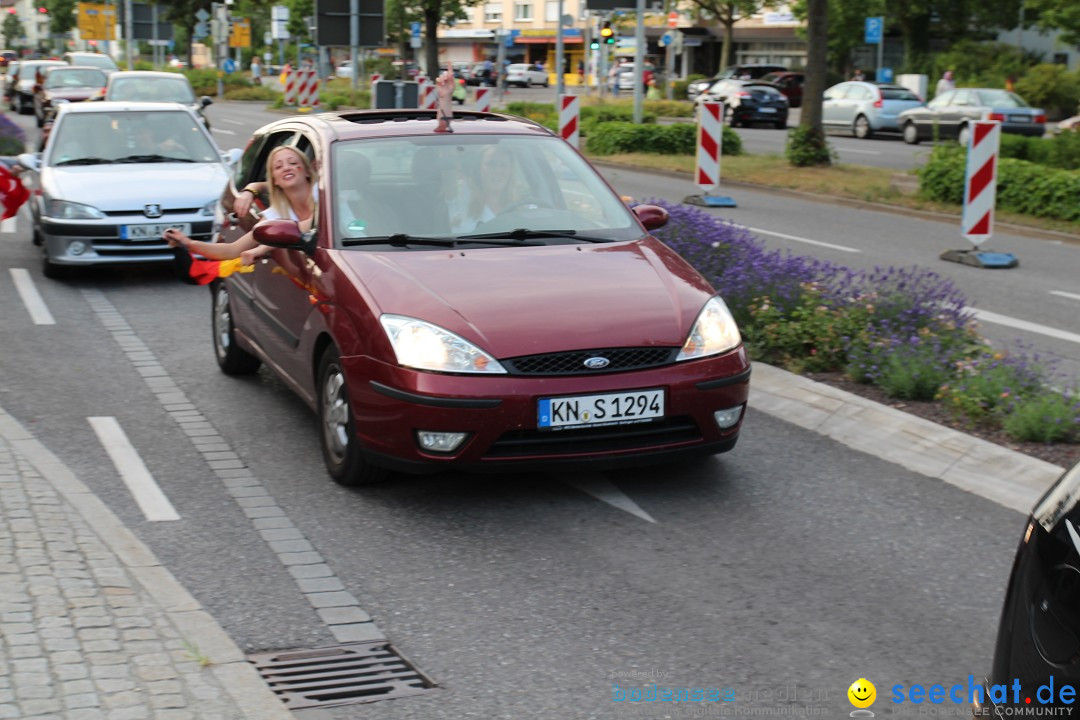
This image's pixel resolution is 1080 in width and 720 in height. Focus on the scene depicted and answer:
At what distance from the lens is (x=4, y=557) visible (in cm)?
496

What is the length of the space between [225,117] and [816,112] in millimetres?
25133

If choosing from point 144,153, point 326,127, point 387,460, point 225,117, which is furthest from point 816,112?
point 225,117

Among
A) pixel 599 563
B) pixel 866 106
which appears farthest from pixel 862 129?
pixel 599 563

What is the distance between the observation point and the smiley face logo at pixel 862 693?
4121 millimetres

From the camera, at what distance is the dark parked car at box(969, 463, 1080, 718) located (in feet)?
8.00

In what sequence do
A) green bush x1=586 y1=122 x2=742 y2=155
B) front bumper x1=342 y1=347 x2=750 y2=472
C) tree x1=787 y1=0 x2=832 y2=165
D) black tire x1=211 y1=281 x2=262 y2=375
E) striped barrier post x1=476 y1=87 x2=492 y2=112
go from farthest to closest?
green bush x1=586 y1=122 x2=742 y2=155 < striped barrier post x1=476 y1=87 x2=492 y2=112 < tree x1=787 y1=0 x2=832 y2=165 < black tire x1=211 y1=281 x2=262 y2=375 < front bumper x1=342 y1=347 x2=750 y2=472

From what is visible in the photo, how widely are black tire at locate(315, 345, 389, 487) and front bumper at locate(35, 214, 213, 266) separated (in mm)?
6109

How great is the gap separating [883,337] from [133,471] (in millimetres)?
4187

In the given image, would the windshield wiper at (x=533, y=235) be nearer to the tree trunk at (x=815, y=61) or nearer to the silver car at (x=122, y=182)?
the silver car at (x=122, y=182)

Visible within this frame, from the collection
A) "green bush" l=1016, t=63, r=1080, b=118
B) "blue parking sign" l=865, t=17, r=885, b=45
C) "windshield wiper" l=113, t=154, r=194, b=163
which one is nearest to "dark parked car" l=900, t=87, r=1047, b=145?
"green bush" l=1016, t=63, r=1080, b=118

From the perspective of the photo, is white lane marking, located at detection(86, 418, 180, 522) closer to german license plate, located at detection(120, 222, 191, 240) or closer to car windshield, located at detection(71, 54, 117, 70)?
german license plate, located at detection(120, 222, 191, 240)

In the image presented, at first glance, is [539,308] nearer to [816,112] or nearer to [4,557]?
[4,557]

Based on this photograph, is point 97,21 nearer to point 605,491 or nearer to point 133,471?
point 133,471

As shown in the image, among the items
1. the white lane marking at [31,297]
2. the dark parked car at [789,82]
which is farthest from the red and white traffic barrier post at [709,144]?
the dark parked car at [789,82]
